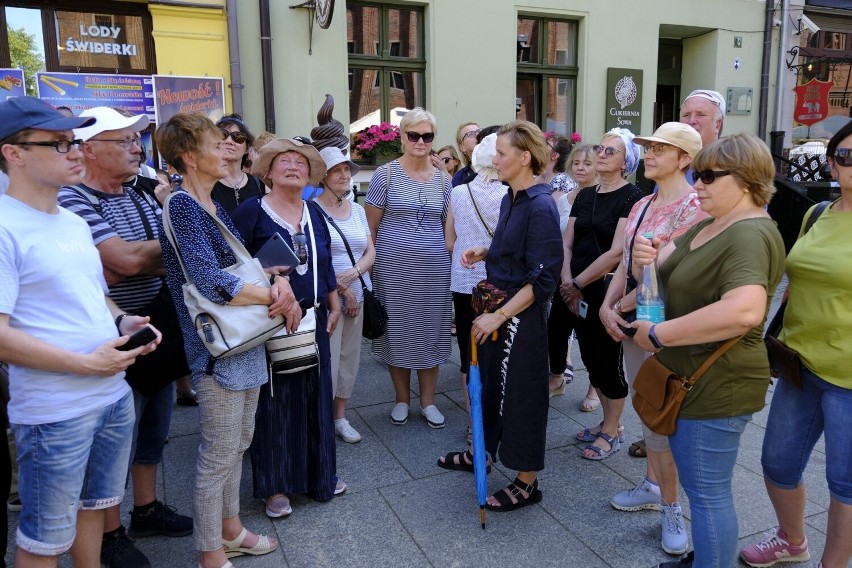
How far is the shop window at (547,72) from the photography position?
973cm

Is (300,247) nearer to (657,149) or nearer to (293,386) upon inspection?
(293,386)

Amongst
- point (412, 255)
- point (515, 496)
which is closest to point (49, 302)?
point (515, 496)

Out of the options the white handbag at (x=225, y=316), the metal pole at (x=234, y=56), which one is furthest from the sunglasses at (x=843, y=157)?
the metal pole at (x=234, y=56)

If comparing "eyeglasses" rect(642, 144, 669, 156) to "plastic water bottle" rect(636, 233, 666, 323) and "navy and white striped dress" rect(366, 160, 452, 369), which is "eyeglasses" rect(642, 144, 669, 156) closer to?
"plastic water bottle" rect(636, 233, 666, 323)

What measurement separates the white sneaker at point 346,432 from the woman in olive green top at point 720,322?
7.06 feet

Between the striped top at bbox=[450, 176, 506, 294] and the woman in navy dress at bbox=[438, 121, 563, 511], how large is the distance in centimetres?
69

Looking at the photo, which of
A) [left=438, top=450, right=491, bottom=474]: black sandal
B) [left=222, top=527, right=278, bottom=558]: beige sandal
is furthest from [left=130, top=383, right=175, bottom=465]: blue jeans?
[left=438, top=450, right=491, bottom=474]: black sandal

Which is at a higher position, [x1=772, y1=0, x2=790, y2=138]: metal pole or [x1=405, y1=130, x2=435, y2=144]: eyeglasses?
[x1=772, y1=0, x2=790, y2=138]: metal pole

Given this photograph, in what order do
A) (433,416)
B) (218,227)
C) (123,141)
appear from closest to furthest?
(218,227) < (123,141) < (433,416)

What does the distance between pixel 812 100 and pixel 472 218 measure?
10329 mm

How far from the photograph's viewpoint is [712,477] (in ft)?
7.23

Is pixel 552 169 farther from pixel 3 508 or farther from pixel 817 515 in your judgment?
pixel 3 508

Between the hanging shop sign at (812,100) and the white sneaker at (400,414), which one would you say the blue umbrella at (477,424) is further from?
the hanging shop sign at (812,100)

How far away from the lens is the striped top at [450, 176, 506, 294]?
3.76m
